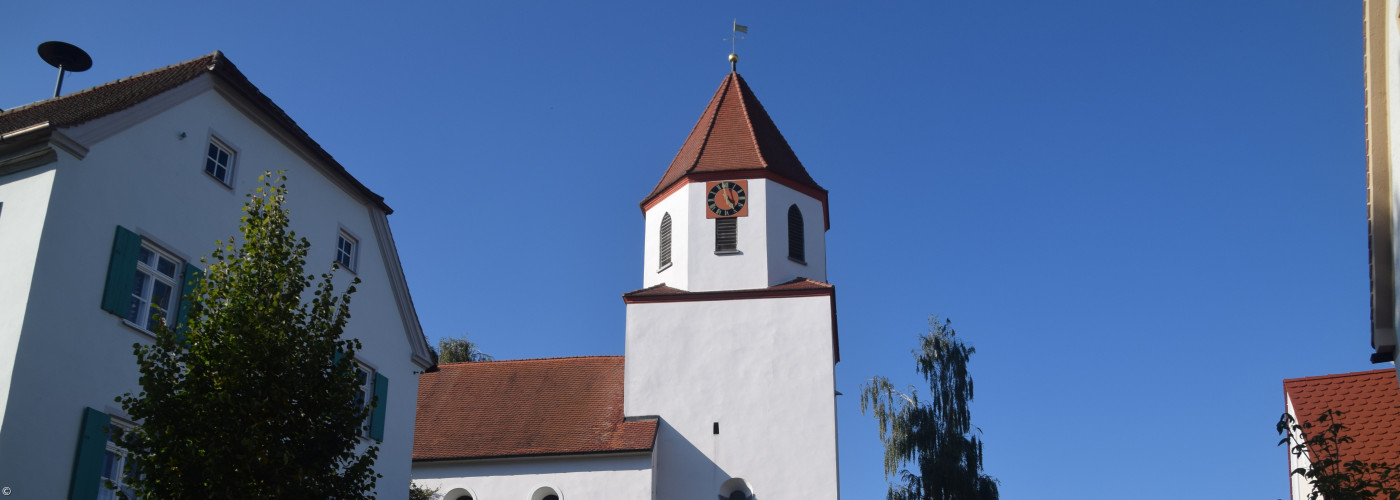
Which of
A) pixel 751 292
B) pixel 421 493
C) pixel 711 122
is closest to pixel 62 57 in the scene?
pixel 421 493

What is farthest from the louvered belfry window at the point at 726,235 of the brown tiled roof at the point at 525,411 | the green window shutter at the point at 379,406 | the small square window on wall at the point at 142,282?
the small square window on wall at the point at 142,282

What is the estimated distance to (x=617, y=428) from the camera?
26094 millimetres

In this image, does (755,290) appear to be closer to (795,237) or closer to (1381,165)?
(795,237)

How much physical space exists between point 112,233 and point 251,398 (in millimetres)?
4665

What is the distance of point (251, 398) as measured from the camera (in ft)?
30.0

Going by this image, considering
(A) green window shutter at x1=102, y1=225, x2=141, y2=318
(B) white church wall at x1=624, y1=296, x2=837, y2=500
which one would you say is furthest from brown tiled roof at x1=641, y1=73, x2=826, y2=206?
(A) green window shutter at x1=102, y1=225, x2=141, y2=318

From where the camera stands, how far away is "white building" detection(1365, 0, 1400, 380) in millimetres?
10891

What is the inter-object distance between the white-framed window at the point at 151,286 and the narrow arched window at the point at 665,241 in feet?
49.7

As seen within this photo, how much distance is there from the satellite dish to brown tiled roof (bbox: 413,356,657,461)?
11653 mm

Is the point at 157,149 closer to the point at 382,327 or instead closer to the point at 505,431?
the point at 382,327

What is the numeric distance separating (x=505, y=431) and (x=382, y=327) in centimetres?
935

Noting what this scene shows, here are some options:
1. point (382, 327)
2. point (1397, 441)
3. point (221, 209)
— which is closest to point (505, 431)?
point (382, 327)

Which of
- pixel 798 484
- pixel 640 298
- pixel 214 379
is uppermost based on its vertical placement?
pixel 640 298

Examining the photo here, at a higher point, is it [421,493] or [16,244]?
[16,244]
